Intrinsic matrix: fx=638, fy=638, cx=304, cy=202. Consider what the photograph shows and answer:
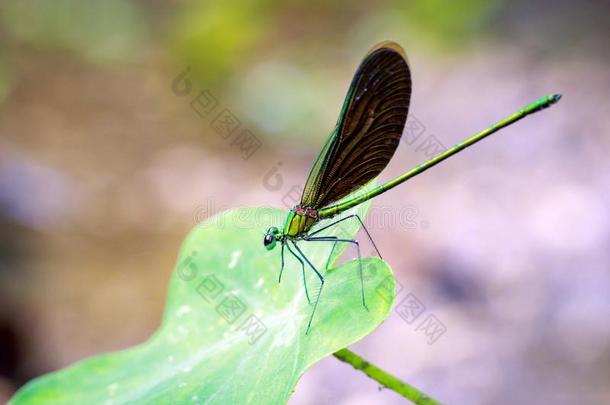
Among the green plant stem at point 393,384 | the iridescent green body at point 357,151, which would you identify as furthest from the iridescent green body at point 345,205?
the green plant stem at point 393,384

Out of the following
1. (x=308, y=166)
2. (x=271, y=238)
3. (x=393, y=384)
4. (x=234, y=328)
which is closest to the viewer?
(x=393, y=384)

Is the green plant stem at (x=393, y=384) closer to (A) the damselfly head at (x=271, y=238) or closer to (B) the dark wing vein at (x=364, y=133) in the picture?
(A) the damselfly head at (x=271, y=238)

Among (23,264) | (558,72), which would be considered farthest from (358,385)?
(558,72)

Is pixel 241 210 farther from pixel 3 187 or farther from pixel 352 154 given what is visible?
pixel 3 187

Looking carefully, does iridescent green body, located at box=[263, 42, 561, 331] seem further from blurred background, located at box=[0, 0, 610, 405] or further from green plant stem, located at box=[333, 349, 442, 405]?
blurred background, located at box=[0, 0, 610, 405]

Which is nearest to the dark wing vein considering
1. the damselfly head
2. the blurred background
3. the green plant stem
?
the damselfly head

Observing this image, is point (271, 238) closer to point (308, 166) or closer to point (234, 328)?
point (234, 328)

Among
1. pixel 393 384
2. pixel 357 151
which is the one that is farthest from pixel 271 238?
pixel 393 384
